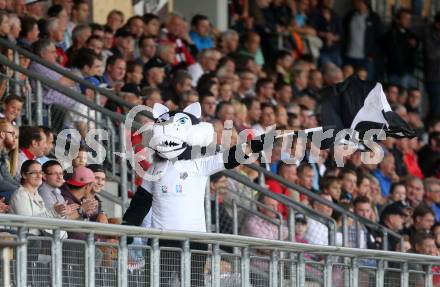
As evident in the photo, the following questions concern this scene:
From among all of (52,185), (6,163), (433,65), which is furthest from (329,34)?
(52,185)

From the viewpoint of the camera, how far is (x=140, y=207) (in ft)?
Result: 38.0

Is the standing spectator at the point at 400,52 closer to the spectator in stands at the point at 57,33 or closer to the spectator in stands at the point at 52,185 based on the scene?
the spectator in stands at the point at 57,33

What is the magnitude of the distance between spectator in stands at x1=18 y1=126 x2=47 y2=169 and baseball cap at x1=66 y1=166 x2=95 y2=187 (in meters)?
0.35

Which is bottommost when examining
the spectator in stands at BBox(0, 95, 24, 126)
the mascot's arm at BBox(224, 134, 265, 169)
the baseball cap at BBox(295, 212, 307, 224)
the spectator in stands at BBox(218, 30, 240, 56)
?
the baseball cap at BBox(295, 212, 307, 224)

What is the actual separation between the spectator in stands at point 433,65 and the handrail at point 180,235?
10.4 metres

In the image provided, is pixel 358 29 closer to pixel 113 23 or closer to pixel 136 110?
pixel 113 23

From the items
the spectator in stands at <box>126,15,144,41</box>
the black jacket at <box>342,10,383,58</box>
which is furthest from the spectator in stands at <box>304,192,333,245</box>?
the black jacket at <box>342,10,383,58</box>

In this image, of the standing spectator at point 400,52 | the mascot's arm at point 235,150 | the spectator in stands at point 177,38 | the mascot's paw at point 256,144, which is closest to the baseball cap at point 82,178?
the mascot's arm at point 235,150

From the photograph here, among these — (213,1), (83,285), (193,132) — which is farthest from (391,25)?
(83,285)

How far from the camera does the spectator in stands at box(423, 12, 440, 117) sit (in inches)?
877

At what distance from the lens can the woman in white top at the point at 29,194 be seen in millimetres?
11484

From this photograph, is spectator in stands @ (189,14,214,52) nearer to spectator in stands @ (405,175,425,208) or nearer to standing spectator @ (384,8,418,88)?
spectator in stands @ (405,175,425,208)

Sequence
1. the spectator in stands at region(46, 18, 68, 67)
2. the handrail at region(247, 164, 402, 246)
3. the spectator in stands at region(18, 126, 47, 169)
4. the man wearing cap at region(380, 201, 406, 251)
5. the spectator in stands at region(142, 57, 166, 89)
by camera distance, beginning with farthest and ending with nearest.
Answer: the spectator in stands at region(142, 57, 166, 89) → the man wearing cap at region(380, 201, 406, 251) → the spectator in stands at region(46, 18, 68, 67) → the handrail at region(247, 164, 402, 246) → the spectator in stands at region(18, 126, 47, 169)

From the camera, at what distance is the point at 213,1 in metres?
21.0
